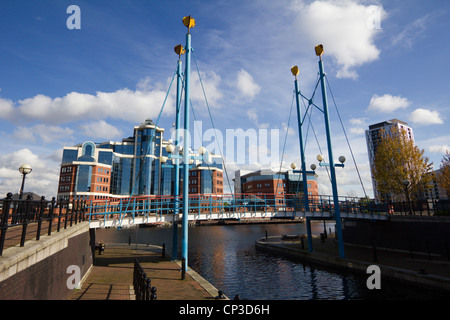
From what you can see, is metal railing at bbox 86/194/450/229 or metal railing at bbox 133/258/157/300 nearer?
metal railing at bbox 133/258/157/300

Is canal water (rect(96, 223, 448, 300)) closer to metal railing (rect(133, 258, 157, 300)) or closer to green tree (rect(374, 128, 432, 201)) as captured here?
metal railing (rect(133, 258, 157, 300))

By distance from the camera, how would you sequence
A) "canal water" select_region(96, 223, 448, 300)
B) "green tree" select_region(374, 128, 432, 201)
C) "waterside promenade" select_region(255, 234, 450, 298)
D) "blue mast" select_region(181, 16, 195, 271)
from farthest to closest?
"green tree" select_region(374, 128, 432, 201), "blue mast" select_region(181, 16, 195, 271), "canal water" select_region(96, 223, 448, 300), "waterside promenade" select_region(255, 234, 450, 298)

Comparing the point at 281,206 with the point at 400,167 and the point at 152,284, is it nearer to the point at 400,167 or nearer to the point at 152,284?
the point at 152,284

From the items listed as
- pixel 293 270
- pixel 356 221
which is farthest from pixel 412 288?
pixel 356 221

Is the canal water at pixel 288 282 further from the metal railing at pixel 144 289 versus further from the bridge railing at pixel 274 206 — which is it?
the metal railing at pixel 144 289

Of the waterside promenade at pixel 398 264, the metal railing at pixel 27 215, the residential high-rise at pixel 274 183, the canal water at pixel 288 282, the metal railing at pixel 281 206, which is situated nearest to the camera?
the metal railing at pixel 27 215

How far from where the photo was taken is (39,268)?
22.2 feet

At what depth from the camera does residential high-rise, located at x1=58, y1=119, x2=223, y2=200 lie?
7719cm

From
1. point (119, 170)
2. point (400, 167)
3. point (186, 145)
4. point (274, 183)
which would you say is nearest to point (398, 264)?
point (186, 145)

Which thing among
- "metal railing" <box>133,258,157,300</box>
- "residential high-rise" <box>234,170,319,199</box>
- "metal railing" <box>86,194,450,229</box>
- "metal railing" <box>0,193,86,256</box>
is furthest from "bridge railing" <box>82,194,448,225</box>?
"residential high-rise" <box>234,170,319,199</box>

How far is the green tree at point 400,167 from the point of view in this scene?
28250 mm

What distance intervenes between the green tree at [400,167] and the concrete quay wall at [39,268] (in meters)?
30.2

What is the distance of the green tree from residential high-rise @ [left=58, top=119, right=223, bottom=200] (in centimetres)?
5284

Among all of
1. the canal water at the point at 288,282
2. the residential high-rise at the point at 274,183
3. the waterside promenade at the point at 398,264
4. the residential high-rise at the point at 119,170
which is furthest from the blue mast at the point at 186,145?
the residential high-rise at the point at 274,183
